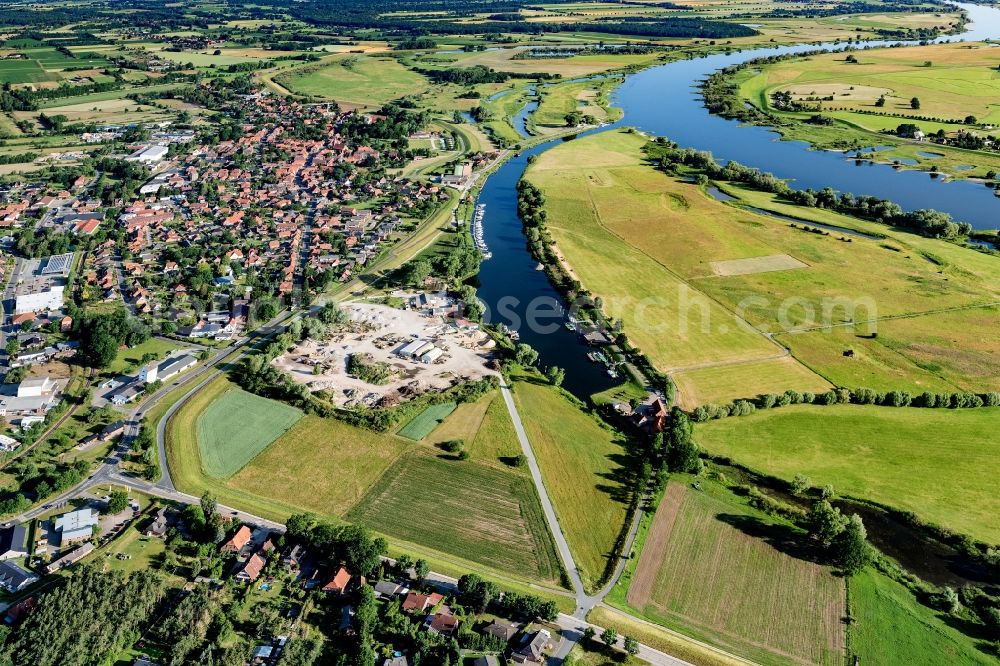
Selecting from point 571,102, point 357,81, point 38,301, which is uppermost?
point 357,81

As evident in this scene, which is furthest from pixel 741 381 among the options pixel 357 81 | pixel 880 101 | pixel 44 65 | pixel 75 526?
pixel 44 65

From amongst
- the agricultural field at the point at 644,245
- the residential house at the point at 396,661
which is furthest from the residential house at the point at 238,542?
the agricultural field at the point at 644,245

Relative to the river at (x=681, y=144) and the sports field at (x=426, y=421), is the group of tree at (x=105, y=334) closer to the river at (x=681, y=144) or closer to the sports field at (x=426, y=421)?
the sports field at (x=426, y=421)

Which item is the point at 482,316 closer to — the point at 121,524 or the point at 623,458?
the point at 623,458

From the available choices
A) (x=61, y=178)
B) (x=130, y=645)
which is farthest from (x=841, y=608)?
(x=61, y=178)

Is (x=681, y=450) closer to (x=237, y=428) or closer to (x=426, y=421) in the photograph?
(x=426, y=421)

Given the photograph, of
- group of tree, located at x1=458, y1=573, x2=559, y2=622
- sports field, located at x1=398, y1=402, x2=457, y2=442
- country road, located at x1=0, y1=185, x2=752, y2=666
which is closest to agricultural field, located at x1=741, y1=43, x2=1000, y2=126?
sports field, located at x1=398, y1=402, x2=457, y2=442

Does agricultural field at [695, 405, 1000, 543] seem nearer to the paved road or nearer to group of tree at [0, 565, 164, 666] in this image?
the paved road
